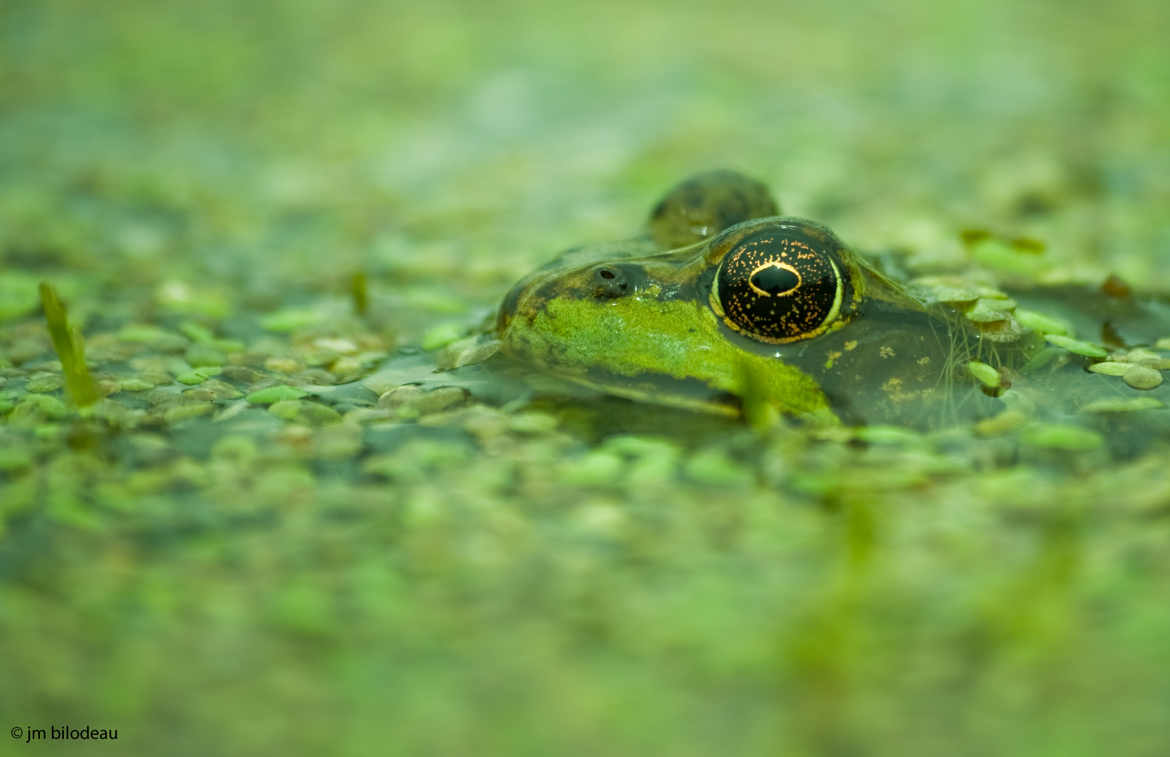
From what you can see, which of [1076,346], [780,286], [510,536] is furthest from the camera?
[1076,346]

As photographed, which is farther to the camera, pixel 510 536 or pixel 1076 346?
pixel 1076 346

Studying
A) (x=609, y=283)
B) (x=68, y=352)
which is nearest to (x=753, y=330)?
(x=609, y=283)

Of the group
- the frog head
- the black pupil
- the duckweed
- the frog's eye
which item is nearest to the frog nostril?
the frog head

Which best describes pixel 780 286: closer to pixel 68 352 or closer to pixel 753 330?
pixel 753 330

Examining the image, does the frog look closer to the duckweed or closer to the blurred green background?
the blurred green background

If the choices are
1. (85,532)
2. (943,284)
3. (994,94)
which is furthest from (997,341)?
(994,94)

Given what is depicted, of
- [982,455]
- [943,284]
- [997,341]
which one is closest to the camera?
[982,455]

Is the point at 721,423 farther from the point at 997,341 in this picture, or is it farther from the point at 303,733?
the point at 303,733
